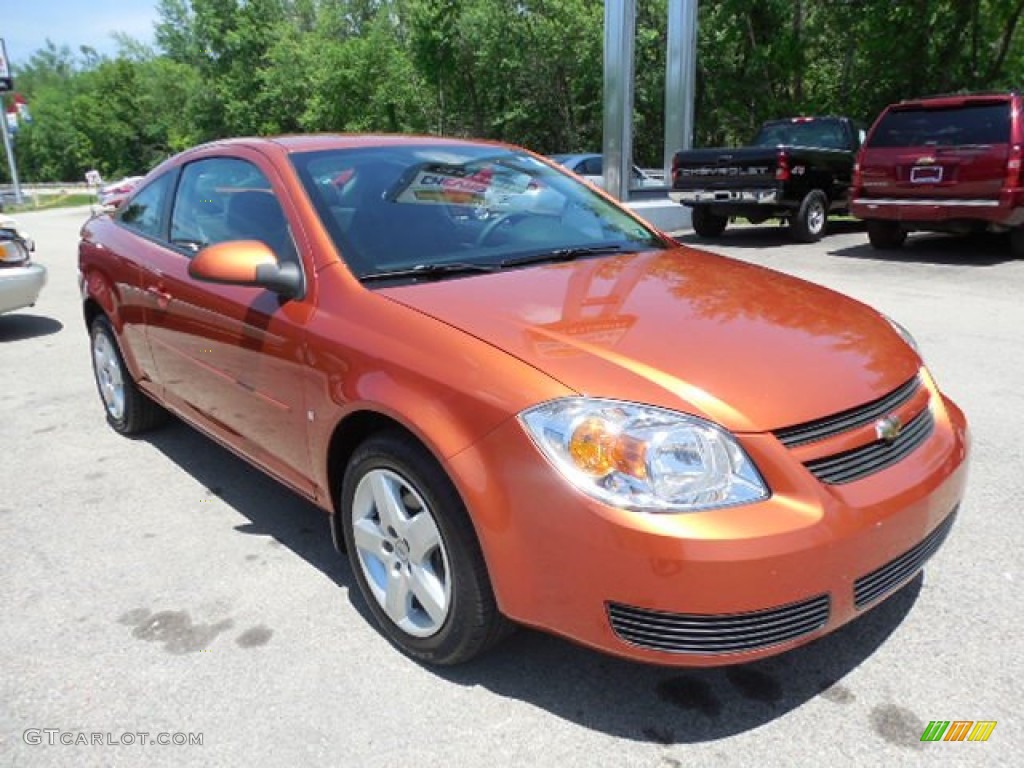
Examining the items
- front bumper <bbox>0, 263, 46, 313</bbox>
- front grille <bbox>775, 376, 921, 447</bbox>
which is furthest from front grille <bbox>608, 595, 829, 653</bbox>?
front bumper <bbox>0, 263, 46, 313</bbox>

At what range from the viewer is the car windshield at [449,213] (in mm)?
2885

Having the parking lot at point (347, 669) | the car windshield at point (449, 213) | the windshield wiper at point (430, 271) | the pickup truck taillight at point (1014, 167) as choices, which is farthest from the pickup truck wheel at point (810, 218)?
the windshield wiper at point (430, 271)

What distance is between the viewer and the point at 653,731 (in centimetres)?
222

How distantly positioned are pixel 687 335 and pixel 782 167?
32.1ft

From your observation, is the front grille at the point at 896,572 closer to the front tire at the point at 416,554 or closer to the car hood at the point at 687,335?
the car hood at the point at 687,335

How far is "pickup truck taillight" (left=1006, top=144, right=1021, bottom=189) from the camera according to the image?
9.12 meters

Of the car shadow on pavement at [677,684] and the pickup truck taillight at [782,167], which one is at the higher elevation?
the pickup truck taillight at [782,167]

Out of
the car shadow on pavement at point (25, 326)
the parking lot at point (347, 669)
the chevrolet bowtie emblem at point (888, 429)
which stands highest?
the chevrolet bowtie emblem at point (888, 429)

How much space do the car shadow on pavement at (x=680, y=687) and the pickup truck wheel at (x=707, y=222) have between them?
1107cm

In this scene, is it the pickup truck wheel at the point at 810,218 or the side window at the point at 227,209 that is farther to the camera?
the pickup truck wheel at the point at 810,218

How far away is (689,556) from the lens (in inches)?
74.9

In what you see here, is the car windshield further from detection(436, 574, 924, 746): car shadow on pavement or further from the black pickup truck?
the black pickup truck

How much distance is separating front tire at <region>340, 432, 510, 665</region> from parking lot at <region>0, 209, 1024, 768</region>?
0.14m

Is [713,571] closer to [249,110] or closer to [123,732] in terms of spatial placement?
[123,732]
